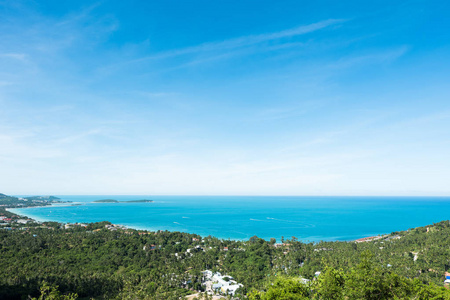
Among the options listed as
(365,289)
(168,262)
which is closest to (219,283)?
(168,262)

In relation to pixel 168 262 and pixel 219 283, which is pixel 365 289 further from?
pixel 168 262

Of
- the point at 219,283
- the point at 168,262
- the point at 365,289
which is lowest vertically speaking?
the point at 168,262

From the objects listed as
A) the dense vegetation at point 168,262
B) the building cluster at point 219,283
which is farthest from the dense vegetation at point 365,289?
the building cluster at point 219,283

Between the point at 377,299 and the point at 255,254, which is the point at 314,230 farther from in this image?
the point at 377,299

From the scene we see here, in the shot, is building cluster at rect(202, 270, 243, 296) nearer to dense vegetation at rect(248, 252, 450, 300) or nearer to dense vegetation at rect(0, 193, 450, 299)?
dense vegetation at rect(0, 193, 450, 299)

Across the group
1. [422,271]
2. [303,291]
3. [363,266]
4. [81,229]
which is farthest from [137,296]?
[81,229]

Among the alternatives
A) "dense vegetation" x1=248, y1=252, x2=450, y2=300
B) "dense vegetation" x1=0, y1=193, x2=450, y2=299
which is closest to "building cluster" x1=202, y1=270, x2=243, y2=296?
"dense vegetation" x1=0, y1=193, x2=450, y2=299
